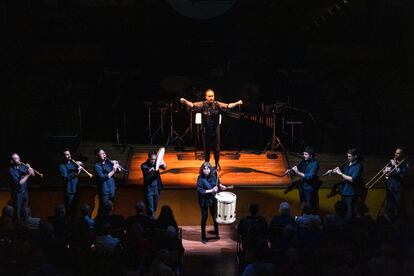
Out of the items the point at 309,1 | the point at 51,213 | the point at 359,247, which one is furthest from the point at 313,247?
the point at 309,1

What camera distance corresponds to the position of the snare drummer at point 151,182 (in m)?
10.9

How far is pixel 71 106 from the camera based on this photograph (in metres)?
15.8

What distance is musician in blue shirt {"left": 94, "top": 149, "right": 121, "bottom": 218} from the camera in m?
10.9

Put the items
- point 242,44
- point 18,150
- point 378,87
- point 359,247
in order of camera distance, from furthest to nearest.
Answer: point 242,44 → point 378,87 → point 18,150 → point 359,247

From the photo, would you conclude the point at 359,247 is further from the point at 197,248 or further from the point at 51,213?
the point at 51,213

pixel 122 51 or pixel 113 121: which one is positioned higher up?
pixel 122 51

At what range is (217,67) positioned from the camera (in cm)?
1708

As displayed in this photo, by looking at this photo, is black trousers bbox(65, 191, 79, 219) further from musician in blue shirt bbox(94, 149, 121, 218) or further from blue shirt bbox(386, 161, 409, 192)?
blue shirt bbox(386, 161, 409, 192)

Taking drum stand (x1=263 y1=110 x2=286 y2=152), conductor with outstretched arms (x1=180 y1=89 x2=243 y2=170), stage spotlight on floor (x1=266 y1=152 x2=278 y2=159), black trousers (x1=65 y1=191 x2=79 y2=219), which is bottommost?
black trousers (x1=65 y1=191 x2=79 y2=219)

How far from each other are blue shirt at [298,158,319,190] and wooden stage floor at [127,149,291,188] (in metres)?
1.19

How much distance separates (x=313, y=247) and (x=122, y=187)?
470 cm

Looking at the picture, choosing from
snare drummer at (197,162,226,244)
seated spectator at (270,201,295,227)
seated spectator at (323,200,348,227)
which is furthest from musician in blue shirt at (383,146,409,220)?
snare drummer at (197,162,226,244)

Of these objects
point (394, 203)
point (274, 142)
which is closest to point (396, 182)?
point (394, 203)

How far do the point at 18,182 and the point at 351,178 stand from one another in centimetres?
556
